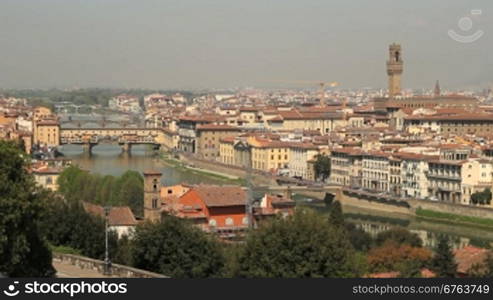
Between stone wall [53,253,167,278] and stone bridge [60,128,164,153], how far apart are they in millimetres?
19060

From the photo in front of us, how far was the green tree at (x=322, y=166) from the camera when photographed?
17047 millimetres

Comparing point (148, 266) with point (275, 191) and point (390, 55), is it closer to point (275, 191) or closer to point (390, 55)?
point (275, 191)

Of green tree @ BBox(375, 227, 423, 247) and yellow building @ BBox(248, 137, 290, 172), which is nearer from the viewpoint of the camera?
green tree @ BBox(375, 227, 423, 247)

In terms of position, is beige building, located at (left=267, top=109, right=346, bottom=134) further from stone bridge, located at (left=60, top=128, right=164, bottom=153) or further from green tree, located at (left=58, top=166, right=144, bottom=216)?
green tree, located at (left=58, top=166, right=144, bottom=216)

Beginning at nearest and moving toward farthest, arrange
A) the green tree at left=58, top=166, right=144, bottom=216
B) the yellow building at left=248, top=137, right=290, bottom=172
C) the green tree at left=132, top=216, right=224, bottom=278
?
1. the green tree at left=132, top=216, right=224, bottom=278
2. the green tree at left=58, top=166, right=144, bottom=216
3. the yellow building at left=248, top=137, right=290, bottom=172

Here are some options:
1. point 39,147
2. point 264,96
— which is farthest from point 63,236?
point 264,96

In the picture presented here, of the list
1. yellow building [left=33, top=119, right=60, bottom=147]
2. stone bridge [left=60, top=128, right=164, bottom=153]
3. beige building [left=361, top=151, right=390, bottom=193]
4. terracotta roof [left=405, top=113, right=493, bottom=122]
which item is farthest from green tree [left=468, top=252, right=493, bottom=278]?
yellow building [left=33, top=119, right=60, bottom=147]

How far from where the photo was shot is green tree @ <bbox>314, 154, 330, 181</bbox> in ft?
55.9

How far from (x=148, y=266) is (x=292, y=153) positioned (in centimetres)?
1283

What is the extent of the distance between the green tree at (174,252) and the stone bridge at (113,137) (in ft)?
62.5

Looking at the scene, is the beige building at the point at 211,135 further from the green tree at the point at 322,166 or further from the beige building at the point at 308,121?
the green tree at the point at 322,166

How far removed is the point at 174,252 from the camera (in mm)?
5906

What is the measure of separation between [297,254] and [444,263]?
Answer: 1.45 meters

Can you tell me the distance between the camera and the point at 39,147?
2339cm
